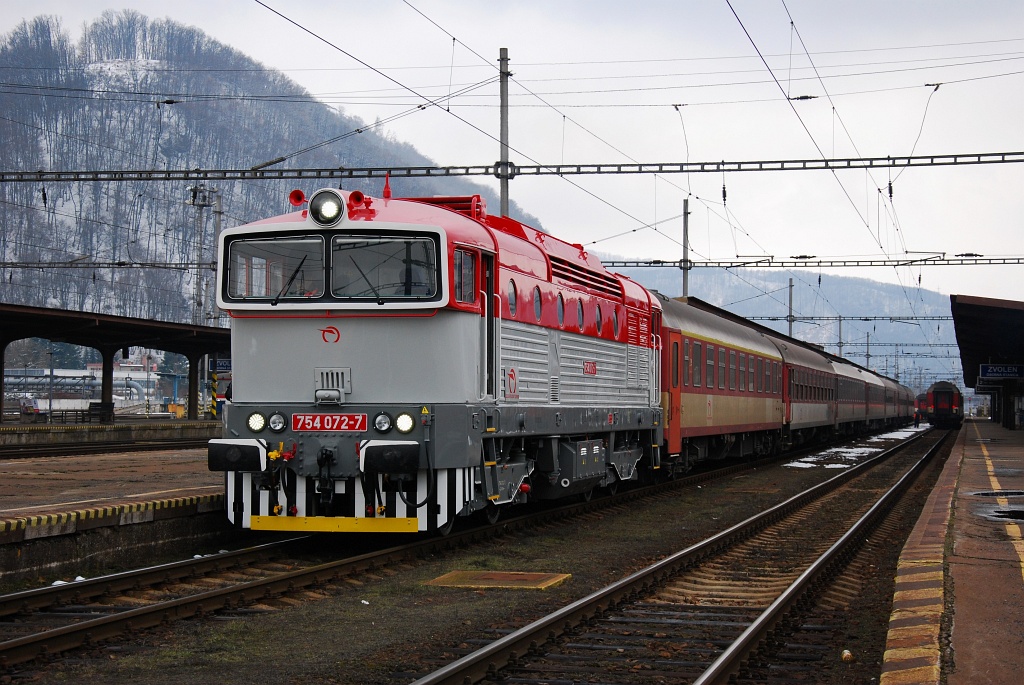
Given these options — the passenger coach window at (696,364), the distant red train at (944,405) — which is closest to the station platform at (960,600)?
the passenger coach window at (696,364)

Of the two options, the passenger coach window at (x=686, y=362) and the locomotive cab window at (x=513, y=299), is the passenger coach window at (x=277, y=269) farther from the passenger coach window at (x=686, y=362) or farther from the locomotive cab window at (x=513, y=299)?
the passenger coach window at (x=686, y=362)

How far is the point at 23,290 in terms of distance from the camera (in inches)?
7392

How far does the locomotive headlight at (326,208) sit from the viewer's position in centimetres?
1162

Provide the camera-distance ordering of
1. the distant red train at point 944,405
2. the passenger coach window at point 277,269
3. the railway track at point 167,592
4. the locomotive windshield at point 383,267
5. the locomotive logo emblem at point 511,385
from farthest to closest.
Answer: the distant red train at point 944,405 < the locomotive logo emblem at point 511,385 < the passenger coach window at point 277,269 < the locomotive windshield at point 383,267 < the railway track at point 167,592

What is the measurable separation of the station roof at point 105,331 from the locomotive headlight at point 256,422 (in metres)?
20.5

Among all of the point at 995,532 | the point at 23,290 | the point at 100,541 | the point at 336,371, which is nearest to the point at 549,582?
the point at 336,371

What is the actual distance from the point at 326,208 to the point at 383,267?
3.00 feet

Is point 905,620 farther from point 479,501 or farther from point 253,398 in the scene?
point 253,398

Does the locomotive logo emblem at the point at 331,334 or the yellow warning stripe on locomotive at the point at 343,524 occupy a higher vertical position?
the locomotive logo emblem at the point at 331,334

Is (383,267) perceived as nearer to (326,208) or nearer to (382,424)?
(326,208)

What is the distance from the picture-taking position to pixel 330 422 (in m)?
11.4

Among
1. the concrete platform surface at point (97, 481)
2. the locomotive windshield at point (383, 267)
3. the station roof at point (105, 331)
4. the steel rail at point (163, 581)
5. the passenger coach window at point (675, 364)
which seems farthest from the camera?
the station roof at point (105, 331)

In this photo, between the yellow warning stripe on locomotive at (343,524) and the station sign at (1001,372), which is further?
the station sign at (1001,372)

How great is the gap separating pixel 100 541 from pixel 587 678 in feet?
21.8
